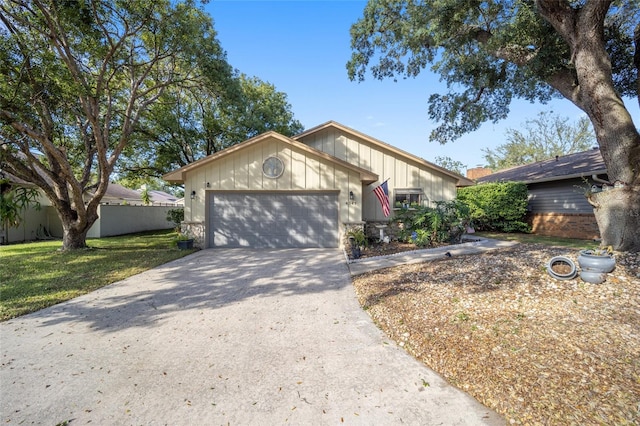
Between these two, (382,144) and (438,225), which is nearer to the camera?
(438,225)

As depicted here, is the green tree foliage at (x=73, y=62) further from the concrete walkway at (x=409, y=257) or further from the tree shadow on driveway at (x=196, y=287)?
the concrete walkway at (x=409, y=257)

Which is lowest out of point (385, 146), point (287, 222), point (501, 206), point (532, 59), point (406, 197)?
point (287, 222)

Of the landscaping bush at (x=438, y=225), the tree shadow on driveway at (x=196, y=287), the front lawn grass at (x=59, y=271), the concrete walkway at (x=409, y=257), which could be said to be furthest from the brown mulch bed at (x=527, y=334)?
the front lawn grass at (x=59, y=271)

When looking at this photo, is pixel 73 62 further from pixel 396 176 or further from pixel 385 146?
pixel 396 176

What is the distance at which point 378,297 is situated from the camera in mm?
4641

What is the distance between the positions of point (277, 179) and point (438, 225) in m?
→ 6.18

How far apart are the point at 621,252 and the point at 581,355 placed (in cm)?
448

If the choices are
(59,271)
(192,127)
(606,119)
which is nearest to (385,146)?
(606,119)

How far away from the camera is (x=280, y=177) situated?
1005 centimetres

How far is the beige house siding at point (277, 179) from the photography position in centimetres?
1006

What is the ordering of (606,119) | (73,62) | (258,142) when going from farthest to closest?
1. (258,142)
2. (73,62)
3. (606,119)

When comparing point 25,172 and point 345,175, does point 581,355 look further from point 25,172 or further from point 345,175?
point 25,172

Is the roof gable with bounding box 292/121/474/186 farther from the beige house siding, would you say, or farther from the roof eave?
the beige house siding

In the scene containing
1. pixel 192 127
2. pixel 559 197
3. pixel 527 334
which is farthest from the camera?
pixel 192 127
